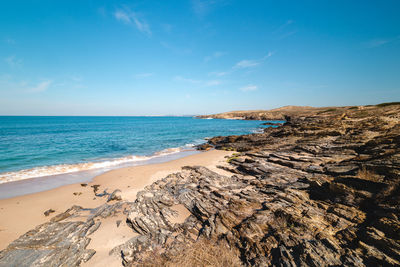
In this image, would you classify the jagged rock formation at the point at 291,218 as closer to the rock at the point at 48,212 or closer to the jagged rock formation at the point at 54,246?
the jagged rock formation at the point at 54,246

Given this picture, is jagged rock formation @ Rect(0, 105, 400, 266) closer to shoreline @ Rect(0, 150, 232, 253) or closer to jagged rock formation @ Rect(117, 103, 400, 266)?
jagged rock formation @ Rect(117, 103, 400, 266)

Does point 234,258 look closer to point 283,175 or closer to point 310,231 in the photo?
point 310,231

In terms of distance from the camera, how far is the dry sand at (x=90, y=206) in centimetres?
849

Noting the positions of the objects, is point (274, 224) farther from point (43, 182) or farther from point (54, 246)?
point (43, 182)

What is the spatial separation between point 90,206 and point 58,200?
11.4 ft

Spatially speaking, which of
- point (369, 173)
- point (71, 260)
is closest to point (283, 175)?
point (369, 173)

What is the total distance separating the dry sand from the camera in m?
8.49

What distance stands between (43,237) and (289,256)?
39.4 feet

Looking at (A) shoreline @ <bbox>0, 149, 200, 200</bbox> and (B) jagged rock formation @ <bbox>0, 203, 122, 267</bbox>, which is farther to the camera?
(A) shoreline @ <bbox>0, 149, 200, 200</bbox>

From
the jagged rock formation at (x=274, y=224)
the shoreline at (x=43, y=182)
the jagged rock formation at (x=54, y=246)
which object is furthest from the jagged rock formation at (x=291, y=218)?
the shoreline at (x=43, y=182)

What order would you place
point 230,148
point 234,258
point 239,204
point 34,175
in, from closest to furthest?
point 234,258 → point 239,204 → point 34,175 → point 230,148

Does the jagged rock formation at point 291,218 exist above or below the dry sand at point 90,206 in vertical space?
above

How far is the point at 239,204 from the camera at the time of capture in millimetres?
9484

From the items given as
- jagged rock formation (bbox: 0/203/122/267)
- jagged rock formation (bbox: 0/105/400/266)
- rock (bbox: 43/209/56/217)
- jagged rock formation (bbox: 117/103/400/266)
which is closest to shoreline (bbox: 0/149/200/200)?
rock (bbox: 43/209/56/217)
